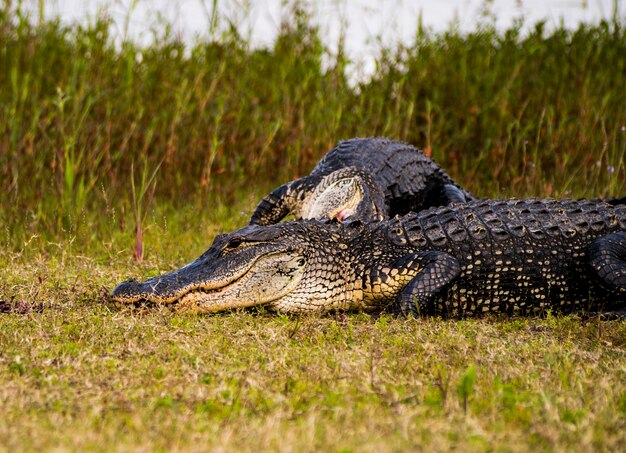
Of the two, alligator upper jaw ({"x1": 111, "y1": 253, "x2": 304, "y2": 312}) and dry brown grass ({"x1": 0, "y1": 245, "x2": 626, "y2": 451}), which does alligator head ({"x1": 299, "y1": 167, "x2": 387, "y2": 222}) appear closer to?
alligator upper jaw ({"x1": 111, "y1": 253, "x2": 304, "y2": 312})

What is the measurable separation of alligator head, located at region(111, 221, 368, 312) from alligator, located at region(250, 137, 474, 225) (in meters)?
1.83

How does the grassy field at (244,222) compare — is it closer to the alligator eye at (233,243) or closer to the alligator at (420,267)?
the alligator at (420,267)

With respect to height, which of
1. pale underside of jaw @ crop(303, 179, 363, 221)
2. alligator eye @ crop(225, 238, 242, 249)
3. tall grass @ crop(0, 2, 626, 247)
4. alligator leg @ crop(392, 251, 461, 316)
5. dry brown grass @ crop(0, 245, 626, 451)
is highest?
tall grass @ crop(0, 2, 626, 247)

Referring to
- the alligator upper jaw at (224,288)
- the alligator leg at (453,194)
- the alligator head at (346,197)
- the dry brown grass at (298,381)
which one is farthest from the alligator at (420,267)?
the alligator leg at (453,194)

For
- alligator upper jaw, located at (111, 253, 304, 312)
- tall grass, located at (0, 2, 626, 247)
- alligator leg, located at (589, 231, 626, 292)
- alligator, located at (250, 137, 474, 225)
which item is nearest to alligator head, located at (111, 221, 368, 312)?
alligator upper jaw, located at (111, 253, 304, 312)

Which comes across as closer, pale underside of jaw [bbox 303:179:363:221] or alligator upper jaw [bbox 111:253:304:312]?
alligator upper jaw [bbox 111:253:304:312]

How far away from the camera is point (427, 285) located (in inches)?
171

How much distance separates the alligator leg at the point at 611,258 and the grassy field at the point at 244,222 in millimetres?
271

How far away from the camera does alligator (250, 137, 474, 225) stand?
6617 mm

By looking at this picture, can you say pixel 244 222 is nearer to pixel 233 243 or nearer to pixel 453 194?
pixel 453 194

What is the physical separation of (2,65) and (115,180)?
1687 millimetres

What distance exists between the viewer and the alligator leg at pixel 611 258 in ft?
14.5

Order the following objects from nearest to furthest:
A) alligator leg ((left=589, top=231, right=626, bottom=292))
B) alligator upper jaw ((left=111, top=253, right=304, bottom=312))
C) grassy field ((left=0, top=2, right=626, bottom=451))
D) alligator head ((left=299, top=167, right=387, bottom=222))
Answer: grassy field ((left=0, top=2, right=626, bottom=451)), alligator upper jaw ((left=111, top=253, right=304, bottom=312)), alligator leg ((left=589, top=231, right=626, bottom=292)), alligator head ((left=299, top=167, right=387, bottom=222))

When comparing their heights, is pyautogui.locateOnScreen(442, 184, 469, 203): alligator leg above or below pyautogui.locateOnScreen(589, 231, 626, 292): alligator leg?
above
